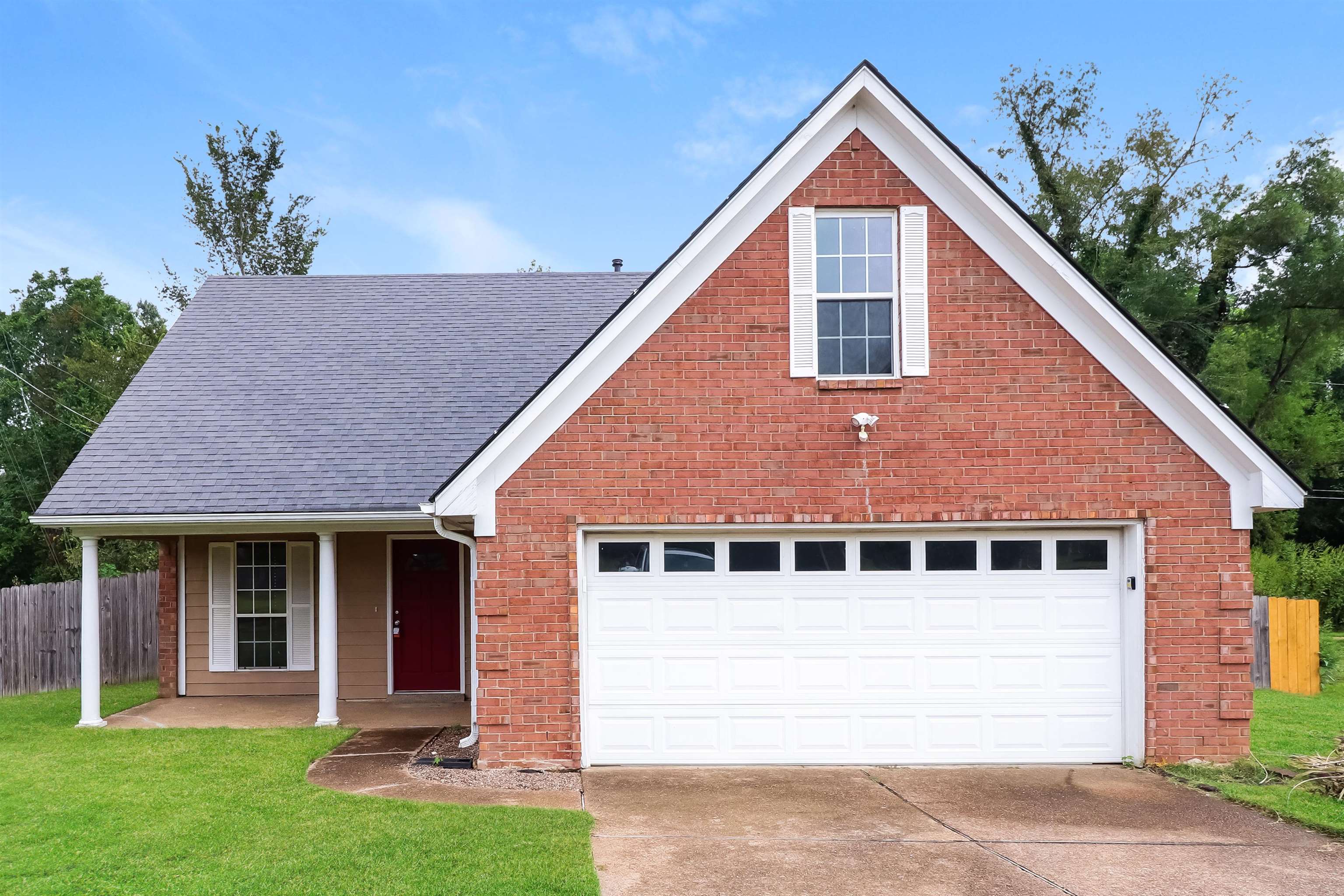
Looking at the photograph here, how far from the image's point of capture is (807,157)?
8.90 meters

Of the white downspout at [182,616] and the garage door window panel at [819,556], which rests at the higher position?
the garage door window panel at [819,556]

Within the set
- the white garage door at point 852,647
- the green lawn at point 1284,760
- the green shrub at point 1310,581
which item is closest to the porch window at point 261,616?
the white garage door at point 852,647

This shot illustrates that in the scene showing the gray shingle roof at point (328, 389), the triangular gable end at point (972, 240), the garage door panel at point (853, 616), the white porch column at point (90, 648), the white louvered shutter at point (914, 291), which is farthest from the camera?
the gray shingle roof at point (328, 389)

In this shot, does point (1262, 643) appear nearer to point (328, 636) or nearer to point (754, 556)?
point (754, 556)

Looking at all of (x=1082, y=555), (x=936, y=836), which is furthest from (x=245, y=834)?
(x=1082, y=555)

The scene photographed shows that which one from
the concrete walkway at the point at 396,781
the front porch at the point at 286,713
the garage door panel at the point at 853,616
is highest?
the garage door panel at the point at 853,616

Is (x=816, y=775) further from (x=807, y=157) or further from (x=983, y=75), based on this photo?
(x=983, y=75)

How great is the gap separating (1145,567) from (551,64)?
77.9ft

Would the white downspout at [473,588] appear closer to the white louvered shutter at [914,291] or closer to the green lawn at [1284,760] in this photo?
the white louvered shutter at [914,291]

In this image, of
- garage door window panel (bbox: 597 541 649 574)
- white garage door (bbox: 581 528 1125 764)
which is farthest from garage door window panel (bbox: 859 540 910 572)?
garage door window panel (bbox: 597 541 649 574)

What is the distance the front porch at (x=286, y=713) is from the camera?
1134cm

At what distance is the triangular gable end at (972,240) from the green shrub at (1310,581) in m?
14.5

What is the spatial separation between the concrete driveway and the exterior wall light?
315 centimetres

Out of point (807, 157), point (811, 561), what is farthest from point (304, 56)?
point (811, 561)
